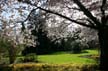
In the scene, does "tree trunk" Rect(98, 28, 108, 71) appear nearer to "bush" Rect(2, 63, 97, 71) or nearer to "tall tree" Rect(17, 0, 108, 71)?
"tall tree" Rect(17, 0, 108, 71)

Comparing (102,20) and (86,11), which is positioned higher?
(86,11)

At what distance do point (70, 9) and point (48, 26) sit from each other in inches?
103

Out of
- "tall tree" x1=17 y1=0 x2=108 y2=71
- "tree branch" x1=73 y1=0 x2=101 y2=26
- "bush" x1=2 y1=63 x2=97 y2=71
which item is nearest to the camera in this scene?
"tree branch" x1=73 y1=0 x2=101 y2=26

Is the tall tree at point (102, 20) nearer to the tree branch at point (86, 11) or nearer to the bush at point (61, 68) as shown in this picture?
the tree branch at point (86, 11)

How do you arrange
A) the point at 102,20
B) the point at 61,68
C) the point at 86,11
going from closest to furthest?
the point at 86,11 → the point at 102,20 → the point at 61,68

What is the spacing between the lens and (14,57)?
4141 centimetres

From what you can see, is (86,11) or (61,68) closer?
(86,11)

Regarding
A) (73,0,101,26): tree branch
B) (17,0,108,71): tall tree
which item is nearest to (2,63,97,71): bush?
(17,0,108,71): tall tree

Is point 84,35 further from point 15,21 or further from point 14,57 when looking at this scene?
point 14,57

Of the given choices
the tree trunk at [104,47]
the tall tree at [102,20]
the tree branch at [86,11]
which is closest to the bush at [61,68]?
the tree trunk at [104,47]

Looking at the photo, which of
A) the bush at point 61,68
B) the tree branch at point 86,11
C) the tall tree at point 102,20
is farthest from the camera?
the bush at point 61,68

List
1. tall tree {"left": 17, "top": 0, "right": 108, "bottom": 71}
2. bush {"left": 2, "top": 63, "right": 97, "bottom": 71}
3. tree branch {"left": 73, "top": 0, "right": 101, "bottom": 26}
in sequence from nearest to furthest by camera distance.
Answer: tree branch {"left": 73, "top": 0, "right": 101, "bottom": 26}, tall tree {"left": 17, "top": 0, "right": 108, "bottom": 71}, bush {"left": 2, "top": 63, "right": 97, "bottom": 71}

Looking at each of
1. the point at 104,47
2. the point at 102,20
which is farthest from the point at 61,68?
the point at 102,20

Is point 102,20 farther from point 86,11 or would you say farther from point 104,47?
point 104,47
